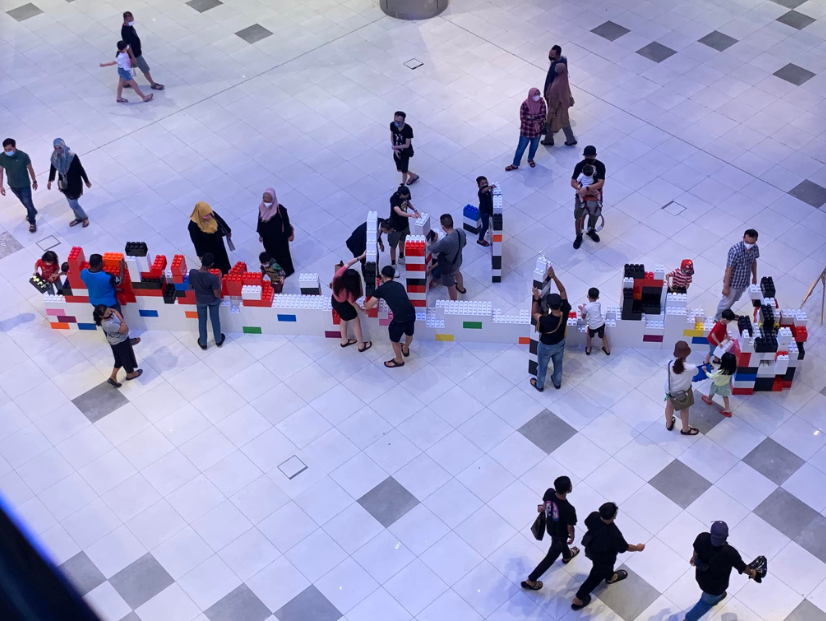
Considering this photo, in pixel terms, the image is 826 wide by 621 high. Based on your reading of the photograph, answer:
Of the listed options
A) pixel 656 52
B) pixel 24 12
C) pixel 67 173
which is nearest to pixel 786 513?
pixel 656 52

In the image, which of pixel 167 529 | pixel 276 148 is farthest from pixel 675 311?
pixel 276 148

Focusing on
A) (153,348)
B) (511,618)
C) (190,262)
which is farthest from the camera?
(190,262)

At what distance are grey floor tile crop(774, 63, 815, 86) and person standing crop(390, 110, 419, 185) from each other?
619 cm

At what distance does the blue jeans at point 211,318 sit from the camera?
30.6 feet

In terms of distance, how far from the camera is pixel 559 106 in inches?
463

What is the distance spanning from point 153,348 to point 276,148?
3.97 meters

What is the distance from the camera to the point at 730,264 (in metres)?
9.09

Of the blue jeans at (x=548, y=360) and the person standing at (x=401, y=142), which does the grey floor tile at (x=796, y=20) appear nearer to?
the person standing at (x=401, y=142)

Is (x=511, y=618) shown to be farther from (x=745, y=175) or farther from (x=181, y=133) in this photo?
(x=181, y=133)

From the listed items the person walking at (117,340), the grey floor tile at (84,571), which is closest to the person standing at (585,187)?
the person walking at (117,340)

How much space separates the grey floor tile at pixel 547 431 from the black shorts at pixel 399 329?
4.88ft

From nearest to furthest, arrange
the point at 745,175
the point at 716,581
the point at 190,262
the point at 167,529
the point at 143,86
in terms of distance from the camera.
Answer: the point at 716,581 < the point at 167,529 < the point at 190,262 < the point at 745,175 < the point at 143,86

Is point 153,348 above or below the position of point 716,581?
below

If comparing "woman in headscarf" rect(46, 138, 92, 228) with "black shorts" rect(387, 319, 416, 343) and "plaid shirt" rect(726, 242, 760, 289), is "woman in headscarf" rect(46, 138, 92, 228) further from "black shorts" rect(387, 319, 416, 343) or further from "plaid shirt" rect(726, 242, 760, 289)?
"plaid shirt" rect(726, 242, 760, 289)
